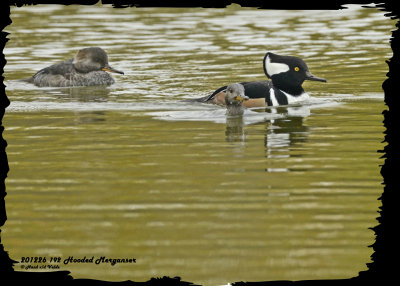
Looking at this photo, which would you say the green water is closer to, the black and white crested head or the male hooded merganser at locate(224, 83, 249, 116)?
the male hooded merganser at locate(224, 83, 249, 116)

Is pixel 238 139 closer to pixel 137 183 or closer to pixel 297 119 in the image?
pixel 297 119

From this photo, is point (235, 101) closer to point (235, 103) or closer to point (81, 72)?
point (235, 103)

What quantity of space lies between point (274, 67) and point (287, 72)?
0.20 meters

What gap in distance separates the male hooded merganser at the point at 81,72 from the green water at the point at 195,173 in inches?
9.7

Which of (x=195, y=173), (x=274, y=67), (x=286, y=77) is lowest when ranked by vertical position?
(x=195, y=173)

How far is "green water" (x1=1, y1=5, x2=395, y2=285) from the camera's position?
225 inches

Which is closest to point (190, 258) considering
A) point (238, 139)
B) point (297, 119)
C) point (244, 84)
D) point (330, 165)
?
point (330, 165)

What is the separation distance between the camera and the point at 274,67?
13367mm


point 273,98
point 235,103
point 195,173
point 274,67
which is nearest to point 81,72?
point 274,67

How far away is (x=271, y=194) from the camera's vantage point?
7125 millimetres

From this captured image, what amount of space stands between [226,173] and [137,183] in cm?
82

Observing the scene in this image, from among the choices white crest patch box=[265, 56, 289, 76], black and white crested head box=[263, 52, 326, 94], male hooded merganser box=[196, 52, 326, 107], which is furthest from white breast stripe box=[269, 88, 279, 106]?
white crest patch box=[265, 56, 289, 76]

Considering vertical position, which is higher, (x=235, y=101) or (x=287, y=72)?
(x=287, y=72)

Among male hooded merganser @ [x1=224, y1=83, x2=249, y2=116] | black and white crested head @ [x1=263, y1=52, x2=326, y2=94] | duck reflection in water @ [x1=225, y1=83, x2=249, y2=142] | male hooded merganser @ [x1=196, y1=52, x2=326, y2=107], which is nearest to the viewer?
duck reflection in water @ [x1=225, y1=83, x2=249, y2=142]
